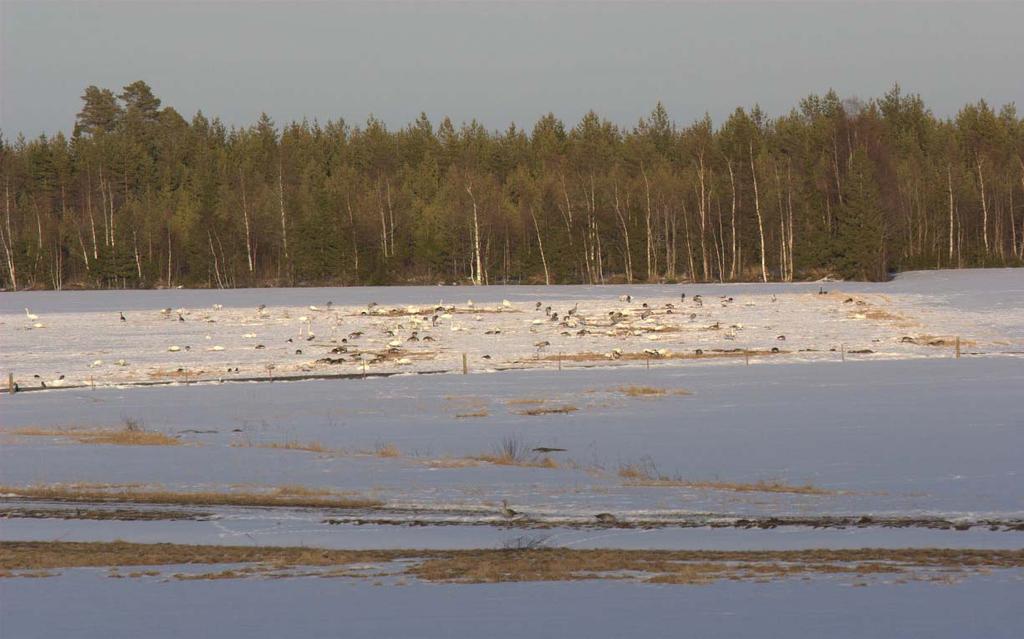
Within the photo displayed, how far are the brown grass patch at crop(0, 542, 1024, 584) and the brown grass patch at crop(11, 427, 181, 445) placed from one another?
28.3 ft

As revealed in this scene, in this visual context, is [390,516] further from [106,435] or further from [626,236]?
[626,236]

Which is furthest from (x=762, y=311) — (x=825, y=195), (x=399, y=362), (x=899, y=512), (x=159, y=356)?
(x=899, y=512)

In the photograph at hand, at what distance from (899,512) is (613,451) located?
6377mm

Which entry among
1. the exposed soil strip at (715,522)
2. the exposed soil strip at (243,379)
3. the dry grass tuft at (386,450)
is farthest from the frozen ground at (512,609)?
the exposed soil strip at (243,379)

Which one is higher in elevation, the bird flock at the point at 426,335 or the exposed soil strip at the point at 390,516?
the bird flock at the point at 426,335

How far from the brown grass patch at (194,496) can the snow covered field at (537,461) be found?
0.10 meters

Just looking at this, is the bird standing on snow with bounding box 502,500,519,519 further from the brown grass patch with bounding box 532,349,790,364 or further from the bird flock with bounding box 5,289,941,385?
the brown grass patch with bounding box 532,349,790,364

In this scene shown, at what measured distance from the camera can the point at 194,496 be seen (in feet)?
53.9

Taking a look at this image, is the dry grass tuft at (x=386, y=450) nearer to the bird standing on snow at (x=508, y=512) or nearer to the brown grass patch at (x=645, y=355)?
the bird standing on snow at (x=508, y=512)

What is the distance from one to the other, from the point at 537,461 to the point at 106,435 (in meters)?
8.56

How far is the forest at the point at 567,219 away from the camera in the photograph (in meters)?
73.0

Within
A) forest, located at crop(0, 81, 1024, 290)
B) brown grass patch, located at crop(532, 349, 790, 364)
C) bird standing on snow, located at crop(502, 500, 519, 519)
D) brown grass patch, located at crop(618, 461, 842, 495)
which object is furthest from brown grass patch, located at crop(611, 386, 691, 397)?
forest, located at crop(0, 81, 1024, 290)

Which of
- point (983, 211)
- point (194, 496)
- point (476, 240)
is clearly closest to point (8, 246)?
point (476, 240)

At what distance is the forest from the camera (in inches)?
2874
